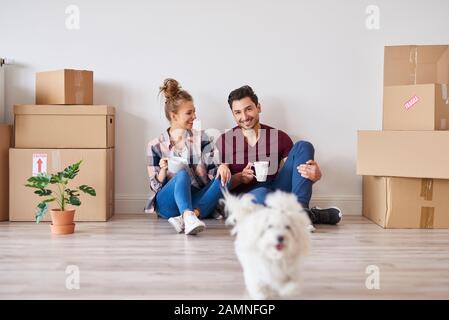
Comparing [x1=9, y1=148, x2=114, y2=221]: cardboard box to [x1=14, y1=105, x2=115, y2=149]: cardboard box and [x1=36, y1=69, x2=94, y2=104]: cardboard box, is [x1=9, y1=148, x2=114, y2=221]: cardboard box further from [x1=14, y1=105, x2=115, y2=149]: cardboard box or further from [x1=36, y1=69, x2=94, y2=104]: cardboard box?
[x1=36, y1=69, x2=94, y2=104]: cardboard box

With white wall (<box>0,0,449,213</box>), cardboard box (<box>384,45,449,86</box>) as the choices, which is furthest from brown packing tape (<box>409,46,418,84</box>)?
white wall (<box>0,0,449,213</box>)

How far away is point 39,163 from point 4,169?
9.3 inches

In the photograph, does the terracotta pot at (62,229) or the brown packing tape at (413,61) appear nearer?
the terracotta pot at (62,229)

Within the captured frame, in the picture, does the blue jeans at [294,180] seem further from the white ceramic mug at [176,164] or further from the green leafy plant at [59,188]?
the green leafy plant at [59,188]

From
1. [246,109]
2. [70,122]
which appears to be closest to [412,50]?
[246,109]

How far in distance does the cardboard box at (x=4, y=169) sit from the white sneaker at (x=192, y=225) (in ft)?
4.04

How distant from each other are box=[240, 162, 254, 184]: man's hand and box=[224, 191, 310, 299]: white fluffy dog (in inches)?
59.5

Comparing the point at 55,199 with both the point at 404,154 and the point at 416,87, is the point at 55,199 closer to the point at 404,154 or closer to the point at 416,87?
the point at 404,154

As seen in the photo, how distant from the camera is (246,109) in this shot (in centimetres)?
325

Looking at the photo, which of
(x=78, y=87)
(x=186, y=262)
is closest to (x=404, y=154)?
(x=186, y=262)

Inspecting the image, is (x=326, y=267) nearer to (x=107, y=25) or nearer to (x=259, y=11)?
(x=259, y=11)

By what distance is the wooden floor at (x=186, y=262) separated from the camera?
181 centimetres

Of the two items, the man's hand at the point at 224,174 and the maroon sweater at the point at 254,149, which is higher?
the maroon sweater at the point at 254,149

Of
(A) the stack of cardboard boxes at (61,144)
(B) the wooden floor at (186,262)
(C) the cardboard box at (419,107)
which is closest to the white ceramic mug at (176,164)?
(B) the wooden floor at (186,262)
